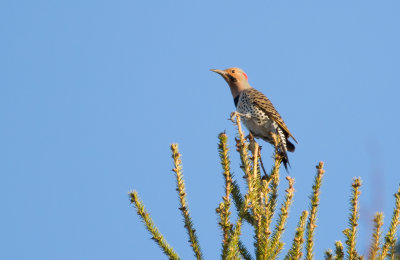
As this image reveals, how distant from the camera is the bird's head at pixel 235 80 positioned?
Answer: 843 centimetres

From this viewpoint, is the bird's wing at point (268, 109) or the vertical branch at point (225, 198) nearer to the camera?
the vertical branch at point (225, 198)

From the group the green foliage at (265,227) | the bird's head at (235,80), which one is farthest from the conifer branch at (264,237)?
the bird's head at (235,80)

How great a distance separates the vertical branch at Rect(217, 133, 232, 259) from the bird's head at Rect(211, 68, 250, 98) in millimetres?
5184

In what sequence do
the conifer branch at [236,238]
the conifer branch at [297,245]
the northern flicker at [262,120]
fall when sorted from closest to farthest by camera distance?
the conifer branch at [236,238] < the conifer branch at [297,245] < the northern flicker at [262,120]

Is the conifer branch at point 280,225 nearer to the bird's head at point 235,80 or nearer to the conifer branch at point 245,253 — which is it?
the conifer branch at point 245,253

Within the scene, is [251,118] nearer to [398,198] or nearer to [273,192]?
[273,192]

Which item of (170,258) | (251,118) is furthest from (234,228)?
(251,118)

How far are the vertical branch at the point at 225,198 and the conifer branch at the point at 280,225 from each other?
0.26m

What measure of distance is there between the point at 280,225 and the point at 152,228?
2.47 feet

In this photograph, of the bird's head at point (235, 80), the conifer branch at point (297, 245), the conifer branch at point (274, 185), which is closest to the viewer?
the conifer branch at point (297, 245)

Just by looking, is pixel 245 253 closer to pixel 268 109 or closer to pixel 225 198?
pixel 225 198

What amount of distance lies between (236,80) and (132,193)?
5699 millimetres

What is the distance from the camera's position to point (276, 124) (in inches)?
293

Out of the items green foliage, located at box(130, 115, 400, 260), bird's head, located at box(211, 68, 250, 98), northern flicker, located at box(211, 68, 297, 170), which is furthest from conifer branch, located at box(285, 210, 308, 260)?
bird's head, located at box(211, 68, 250, 98)
